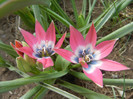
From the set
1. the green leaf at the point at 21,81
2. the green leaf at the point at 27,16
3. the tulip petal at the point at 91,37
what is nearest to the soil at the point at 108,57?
the green leaf at the point at 27,16

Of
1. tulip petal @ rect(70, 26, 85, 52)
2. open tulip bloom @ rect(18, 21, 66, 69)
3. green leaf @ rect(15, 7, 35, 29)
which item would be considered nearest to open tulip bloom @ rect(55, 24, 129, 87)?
tulip petal @ rect(70, 26, 85, 52)

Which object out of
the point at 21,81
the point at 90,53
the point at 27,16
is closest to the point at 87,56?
the point at 90,53

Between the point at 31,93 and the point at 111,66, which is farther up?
the point at 111,66

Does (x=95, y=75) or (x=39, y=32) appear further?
(x=39, y=32)

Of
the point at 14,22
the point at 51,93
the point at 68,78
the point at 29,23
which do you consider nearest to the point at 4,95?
the point at 51,93

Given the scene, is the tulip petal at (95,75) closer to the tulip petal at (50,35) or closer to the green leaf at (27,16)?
the tulip petal at (50,35)

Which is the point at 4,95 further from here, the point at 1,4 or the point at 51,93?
the point at 1,4

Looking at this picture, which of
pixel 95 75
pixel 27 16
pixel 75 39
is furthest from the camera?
pixel 27 16

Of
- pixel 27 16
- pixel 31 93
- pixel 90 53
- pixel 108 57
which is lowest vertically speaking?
pixel 31 93

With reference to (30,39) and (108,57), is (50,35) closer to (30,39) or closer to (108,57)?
(30,39)
